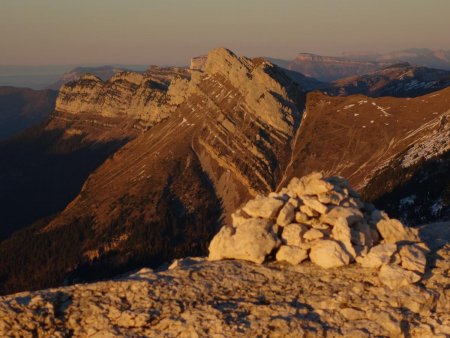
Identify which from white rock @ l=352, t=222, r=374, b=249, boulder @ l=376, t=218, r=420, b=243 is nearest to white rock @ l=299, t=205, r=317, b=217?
white rock @ l=352, t=222, r=374, b=249

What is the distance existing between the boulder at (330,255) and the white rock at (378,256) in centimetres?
100

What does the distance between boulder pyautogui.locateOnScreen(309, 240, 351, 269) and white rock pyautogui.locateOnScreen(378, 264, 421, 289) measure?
107 inches

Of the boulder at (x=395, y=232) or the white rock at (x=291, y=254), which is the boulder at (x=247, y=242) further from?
the boulder at (x=395, y=232)

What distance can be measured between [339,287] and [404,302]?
12.4 feet

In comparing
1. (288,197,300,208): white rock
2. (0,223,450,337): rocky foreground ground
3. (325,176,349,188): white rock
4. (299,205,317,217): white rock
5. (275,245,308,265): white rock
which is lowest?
(0,223,450,337): rocky foreground ground

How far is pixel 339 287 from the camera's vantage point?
31438 millimetres

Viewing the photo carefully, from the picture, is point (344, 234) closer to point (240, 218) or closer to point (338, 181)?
point (338, 181)

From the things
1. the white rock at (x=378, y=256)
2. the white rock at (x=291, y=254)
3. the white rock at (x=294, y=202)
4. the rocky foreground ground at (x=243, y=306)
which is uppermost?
the white rock at (x=294, y=202)

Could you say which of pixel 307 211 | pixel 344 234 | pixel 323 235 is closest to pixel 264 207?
pixel 307 211

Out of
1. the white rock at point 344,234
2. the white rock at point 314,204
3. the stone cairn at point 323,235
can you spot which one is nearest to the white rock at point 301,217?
the stone cairn at point 323,235

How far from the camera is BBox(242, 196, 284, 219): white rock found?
1502 inches

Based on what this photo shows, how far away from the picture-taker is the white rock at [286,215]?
3681 cm

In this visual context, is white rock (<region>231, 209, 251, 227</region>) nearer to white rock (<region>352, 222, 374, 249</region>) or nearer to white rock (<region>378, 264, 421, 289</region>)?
white rock (<region>352, 222, 374, 249</region>)

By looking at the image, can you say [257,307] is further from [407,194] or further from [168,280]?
[407,194]
